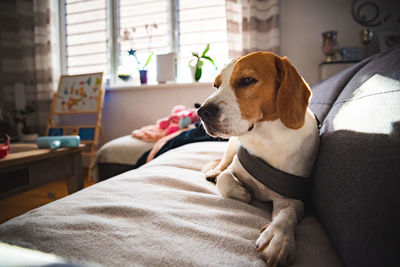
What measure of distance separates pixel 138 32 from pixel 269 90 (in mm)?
3105

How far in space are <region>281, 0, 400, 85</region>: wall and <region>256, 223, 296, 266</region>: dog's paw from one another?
2.67 metres

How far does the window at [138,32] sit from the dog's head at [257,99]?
A: 2.24 m

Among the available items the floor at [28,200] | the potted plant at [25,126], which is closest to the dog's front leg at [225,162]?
the floor at [28,200]

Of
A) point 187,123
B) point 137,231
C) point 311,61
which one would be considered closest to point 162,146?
point 187,123

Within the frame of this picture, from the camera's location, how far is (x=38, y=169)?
1.47 m

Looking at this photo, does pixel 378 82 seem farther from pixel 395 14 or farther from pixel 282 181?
pixel 395 14

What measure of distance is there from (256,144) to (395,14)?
2.87 metres

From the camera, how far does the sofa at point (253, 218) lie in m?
0.36

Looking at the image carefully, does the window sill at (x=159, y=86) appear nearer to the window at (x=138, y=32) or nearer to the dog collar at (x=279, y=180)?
the window at (x=138, y=32)

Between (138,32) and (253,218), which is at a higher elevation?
(138,32)

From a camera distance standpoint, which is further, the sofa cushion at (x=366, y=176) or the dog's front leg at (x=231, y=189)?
the dog's front leg at (x=231, y=189)

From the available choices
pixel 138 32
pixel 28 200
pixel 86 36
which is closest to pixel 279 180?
pixel 28 200

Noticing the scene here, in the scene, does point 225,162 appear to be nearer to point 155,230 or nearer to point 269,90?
point 269,90

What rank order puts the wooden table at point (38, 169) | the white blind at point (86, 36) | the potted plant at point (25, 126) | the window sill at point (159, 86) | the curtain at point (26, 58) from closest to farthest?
the wooden table at point (38, 169) < the window sill at point (159, 86) < the potted plant at point (25, 126) < the curtain at point (26, 58) < the white blind at point (86, 36)
